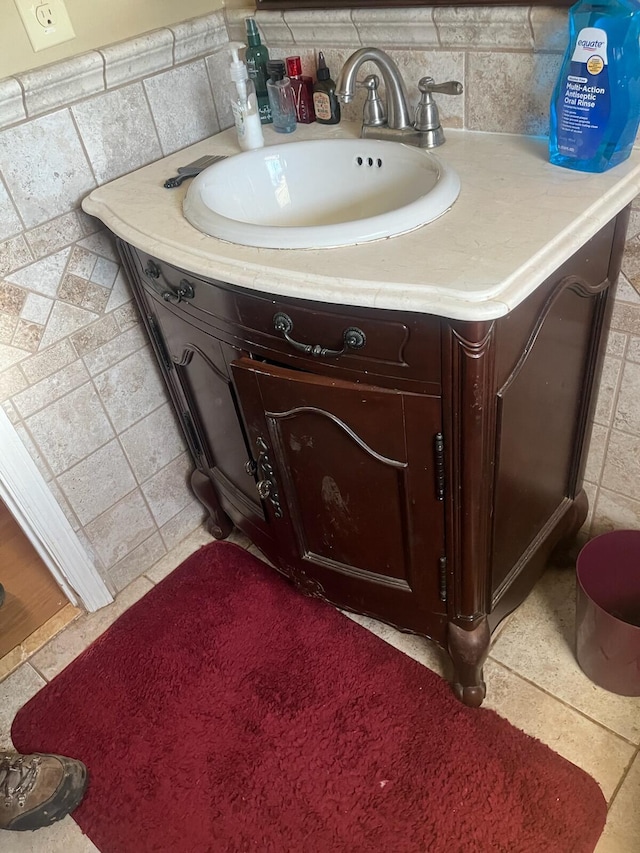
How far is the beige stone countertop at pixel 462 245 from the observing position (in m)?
0.76

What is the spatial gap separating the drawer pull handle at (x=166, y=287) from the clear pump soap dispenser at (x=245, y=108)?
12.2 inches

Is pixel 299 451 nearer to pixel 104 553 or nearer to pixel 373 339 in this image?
pixel 373 339

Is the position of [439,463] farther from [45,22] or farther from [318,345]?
[45,22]

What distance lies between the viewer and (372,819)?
112 cm

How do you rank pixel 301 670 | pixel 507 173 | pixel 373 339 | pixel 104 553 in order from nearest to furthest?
pixel 373 339 < pixel 507 173 < pixel 301 670 < pixel 104 553

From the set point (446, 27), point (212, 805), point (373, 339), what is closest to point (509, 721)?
point (212, 805)

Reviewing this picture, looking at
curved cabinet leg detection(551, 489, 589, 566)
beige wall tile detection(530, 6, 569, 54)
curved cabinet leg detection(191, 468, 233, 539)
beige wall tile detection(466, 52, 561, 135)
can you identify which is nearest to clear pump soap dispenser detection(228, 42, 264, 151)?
beige wall tile detection(466, 52, 561, 135)

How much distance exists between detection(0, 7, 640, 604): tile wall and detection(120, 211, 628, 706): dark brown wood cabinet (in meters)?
0.09

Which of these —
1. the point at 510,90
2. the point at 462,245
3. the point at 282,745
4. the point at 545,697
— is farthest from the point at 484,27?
the point at 282,745

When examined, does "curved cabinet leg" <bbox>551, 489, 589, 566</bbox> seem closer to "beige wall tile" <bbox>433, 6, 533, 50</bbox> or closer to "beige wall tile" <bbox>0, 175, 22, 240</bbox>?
"beige wall tile" <bbox>433, 6, 533, 50</bbox>

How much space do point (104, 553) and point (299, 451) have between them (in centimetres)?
70

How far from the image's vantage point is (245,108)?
3.91 ft

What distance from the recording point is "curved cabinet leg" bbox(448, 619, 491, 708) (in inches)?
44.1

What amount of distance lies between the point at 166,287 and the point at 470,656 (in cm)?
82
